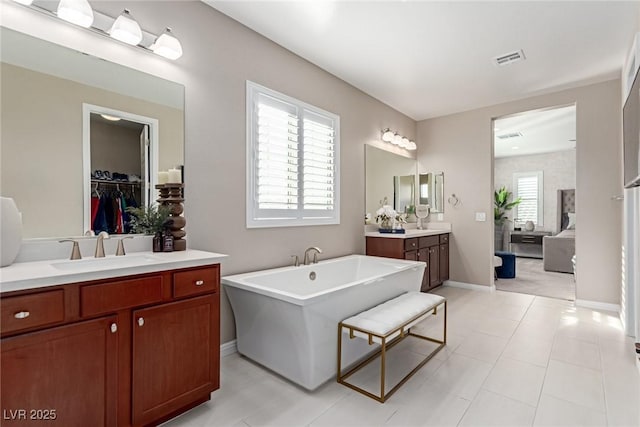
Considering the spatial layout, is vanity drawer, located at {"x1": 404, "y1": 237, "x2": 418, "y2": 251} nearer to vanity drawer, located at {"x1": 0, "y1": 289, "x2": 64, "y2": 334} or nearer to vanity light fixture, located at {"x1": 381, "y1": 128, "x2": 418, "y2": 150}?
vanity light fixture, located at {"x1": 381, "y1": 128, "x2": 418, "y2": 150}

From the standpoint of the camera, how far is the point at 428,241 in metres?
4.43

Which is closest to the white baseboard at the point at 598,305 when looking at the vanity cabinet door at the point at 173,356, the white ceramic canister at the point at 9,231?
the vanity cabinet door at the point at 173,356

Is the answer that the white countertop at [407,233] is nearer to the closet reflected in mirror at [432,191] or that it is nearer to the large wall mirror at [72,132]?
the closet reflected in mirror at [432,191]

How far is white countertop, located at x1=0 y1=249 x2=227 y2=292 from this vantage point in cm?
125

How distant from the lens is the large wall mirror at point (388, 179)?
4.25 meters

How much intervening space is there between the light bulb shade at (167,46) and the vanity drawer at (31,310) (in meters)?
1.62

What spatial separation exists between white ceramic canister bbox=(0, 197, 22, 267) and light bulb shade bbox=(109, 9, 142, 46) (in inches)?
44.3

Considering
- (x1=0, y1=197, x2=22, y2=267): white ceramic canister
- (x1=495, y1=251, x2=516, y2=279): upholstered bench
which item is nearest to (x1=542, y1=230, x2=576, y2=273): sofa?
(x1=495, y1=251, x2=516, y2=279): upholstered bench

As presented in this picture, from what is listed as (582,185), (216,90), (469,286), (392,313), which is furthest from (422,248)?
(216,90)

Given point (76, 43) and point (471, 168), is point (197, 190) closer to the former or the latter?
point (76, 43)

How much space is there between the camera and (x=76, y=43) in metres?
1.87

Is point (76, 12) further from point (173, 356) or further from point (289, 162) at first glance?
point (173, 356)

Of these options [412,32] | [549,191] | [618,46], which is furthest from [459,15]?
[549,191]

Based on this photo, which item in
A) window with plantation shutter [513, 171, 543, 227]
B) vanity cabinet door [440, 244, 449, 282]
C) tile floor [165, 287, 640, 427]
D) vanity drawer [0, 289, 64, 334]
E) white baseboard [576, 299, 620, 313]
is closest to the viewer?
vanity drawer [0, 289, 64, 334]
